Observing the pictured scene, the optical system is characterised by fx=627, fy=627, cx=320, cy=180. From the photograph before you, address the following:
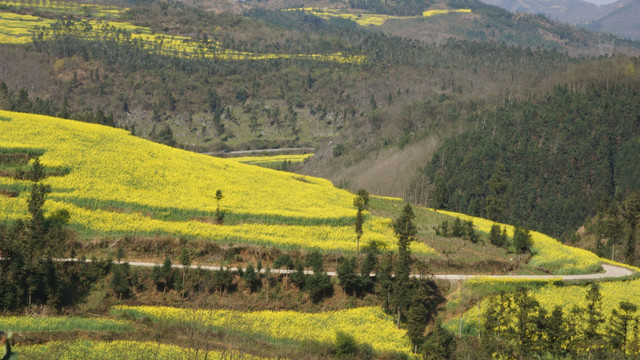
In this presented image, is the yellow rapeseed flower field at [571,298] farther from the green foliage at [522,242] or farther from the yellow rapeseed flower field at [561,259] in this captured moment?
the green foliage at [522,242]

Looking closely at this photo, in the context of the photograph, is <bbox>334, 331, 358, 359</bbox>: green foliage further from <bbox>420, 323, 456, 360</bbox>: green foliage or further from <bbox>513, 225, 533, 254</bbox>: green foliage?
<bbox>513, 225, 533, 254</bbox>: green foliage

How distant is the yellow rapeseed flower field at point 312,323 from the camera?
177 feet

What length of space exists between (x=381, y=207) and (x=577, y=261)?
2554 cm

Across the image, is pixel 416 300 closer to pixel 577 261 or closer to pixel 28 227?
pixel 577 261

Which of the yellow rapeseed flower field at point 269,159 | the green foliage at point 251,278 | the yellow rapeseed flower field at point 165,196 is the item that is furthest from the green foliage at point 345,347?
the yellow rapeseed flower field at point 269,159

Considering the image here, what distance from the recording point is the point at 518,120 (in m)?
173

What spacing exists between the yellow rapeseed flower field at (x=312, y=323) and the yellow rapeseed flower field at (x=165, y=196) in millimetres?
9307

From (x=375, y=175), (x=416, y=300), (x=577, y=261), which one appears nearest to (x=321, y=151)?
(x=375, y=175)

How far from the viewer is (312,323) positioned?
57.4 meters

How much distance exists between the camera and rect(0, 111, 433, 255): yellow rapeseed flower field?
6469cm

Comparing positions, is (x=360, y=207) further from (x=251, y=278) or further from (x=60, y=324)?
(x=60, y=324)

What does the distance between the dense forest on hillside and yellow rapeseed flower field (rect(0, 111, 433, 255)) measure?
6822 cm

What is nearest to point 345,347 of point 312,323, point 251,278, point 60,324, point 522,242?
point 312,323

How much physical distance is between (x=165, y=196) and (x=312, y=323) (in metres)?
24.4
